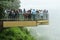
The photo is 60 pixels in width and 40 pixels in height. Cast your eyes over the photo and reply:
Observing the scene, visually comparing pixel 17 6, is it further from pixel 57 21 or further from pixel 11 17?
pixel 57 21

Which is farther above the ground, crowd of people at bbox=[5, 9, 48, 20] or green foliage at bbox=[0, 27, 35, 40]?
crowd of people at bbox=[5, 9, 48, 20]

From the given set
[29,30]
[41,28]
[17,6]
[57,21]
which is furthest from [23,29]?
[57,21]

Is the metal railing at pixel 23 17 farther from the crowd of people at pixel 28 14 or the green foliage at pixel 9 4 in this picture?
the green foliage at pixel 9 4

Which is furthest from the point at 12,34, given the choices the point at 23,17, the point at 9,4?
the point at 9,4

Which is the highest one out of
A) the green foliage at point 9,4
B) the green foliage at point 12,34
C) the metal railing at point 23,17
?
the green foliage at point 9,4

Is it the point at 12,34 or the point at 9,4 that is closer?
the point at 9,4

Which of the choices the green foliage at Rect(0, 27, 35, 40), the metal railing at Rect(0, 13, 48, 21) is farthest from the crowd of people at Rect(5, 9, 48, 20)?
the green foliage at Rect(0, 27, 35, 40)

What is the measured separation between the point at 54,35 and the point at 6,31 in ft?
38.1

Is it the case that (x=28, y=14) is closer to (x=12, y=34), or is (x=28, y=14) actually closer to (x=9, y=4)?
(x=9, y=4)

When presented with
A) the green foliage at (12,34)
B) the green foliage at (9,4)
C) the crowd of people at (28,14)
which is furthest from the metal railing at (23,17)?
the green foliage at (12,34)

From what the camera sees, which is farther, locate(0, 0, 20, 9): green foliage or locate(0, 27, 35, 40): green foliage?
locate(0, 27, 35, 40): green foliage

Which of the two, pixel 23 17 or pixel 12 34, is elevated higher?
pixel 23 17

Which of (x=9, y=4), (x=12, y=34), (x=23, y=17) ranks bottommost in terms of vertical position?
(x=12, y=34)

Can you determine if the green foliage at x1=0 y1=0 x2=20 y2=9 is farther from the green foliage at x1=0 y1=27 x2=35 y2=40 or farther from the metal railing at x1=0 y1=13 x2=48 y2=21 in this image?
the green foliage at x1=0 y1=27 x2=35 y2=40
